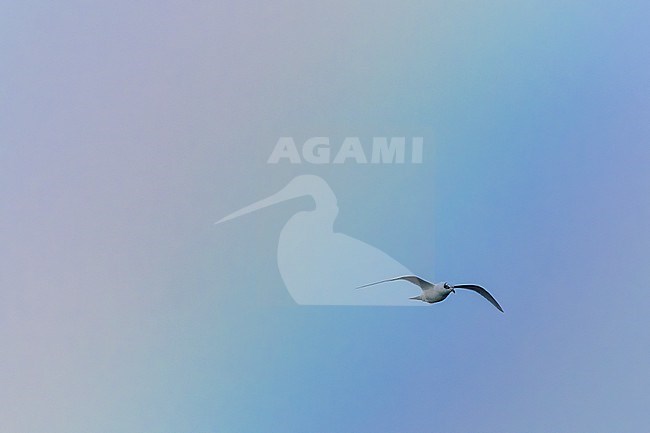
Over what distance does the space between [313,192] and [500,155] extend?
66 cm

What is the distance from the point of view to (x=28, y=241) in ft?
9.16

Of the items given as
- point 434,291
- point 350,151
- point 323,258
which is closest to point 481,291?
point 434,291

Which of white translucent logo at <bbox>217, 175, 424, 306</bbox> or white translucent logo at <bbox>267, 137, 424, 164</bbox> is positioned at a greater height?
white translucent logo at <bbox>267, 137, 424, 164</bbox>

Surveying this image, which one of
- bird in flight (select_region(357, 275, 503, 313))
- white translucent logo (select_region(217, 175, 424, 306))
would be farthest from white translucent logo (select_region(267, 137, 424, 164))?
bird in flight (select_region(357, 275, 503, 313))

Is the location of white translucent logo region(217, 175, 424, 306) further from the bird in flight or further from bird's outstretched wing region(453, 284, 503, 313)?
bird's outstretched wing region(453, 284, 503, 313)

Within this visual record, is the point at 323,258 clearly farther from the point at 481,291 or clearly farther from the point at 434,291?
the point at 481,291

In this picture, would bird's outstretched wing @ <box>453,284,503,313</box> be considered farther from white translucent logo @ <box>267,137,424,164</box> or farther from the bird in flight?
white translucent logo @ <box>267,137,424,164</box>

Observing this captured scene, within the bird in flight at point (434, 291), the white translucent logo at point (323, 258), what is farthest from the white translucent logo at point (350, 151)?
the bird in flight at point (434, 291)

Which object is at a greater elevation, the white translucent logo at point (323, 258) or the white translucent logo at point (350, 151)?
the white translucent logo at point (350, 151)

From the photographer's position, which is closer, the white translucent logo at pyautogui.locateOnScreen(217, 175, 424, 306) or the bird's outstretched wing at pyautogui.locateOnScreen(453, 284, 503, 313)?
the bird's outstretched wing at pyautogui.locateOnScreen(453, 284, 503, 313)

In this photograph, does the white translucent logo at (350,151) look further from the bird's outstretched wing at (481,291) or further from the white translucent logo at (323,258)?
the bird's outstretched wing at (481,291)

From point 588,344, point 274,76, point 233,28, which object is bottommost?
point 588,344

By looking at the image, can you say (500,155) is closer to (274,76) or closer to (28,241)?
(274,76)

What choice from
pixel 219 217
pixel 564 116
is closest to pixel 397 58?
pixel 564 116
